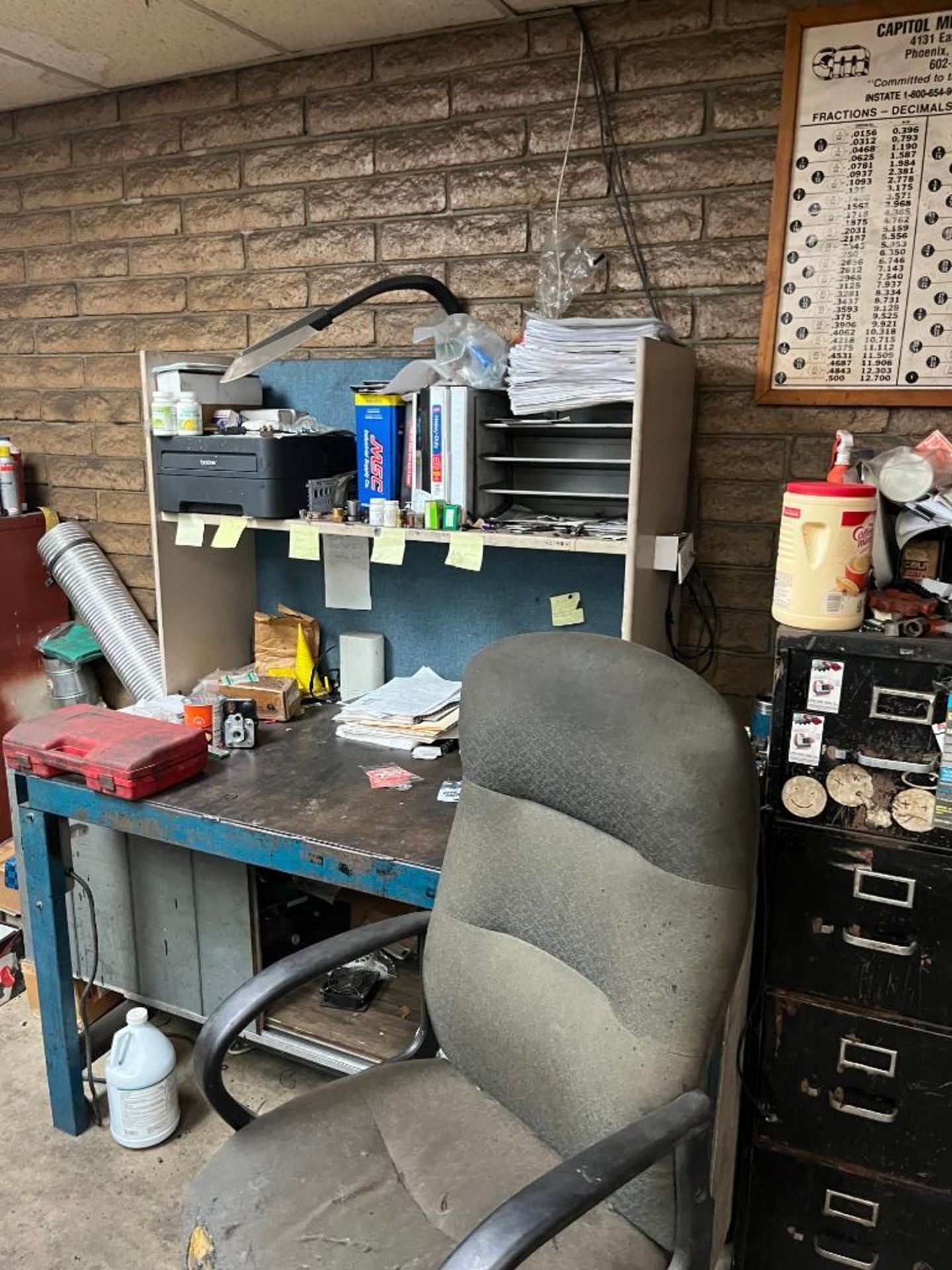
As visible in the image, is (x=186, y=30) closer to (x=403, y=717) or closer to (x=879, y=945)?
(x=403, y=717)

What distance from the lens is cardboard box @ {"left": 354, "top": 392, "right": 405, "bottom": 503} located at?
1906 millimetres

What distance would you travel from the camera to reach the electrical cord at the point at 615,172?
1887 millimetres

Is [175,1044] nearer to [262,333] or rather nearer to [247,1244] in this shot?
[247,1244]

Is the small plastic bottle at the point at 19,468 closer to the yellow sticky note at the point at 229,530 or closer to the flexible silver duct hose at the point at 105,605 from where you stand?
the flexible silver duct hose at the point at 105,605

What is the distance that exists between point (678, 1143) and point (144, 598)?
2.19 m

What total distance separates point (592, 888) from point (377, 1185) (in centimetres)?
46

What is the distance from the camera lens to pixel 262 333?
2367 mm

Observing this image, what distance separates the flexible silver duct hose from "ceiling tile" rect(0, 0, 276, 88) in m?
1.19

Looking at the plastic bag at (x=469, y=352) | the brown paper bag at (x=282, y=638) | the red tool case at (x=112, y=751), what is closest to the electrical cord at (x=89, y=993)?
the red tool case at (x=112, y=751)

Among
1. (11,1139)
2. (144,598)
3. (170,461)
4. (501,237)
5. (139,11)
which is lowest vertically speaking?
(11,1139)

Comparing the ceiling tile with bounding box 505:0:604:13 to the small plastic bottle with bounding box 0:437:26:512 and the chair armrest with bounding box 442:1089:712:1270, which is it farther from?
the chair armrest with bounding box 442:1089:712:1270

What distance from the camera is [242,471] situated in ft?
6.44

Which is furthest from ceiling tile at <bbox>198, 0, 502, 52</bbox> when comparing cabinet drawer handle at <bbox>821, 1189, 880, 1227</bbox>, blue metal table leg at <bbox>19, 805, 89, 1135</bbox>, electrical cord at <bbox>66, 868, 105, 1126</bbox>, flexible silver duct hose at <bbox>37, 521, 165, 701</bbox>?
cabinet drawer handle at <bbox>821, 1189, 880, 1227</bbox>

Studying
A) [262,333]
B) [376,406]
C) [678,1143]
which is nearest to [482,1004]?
[678,1143]
